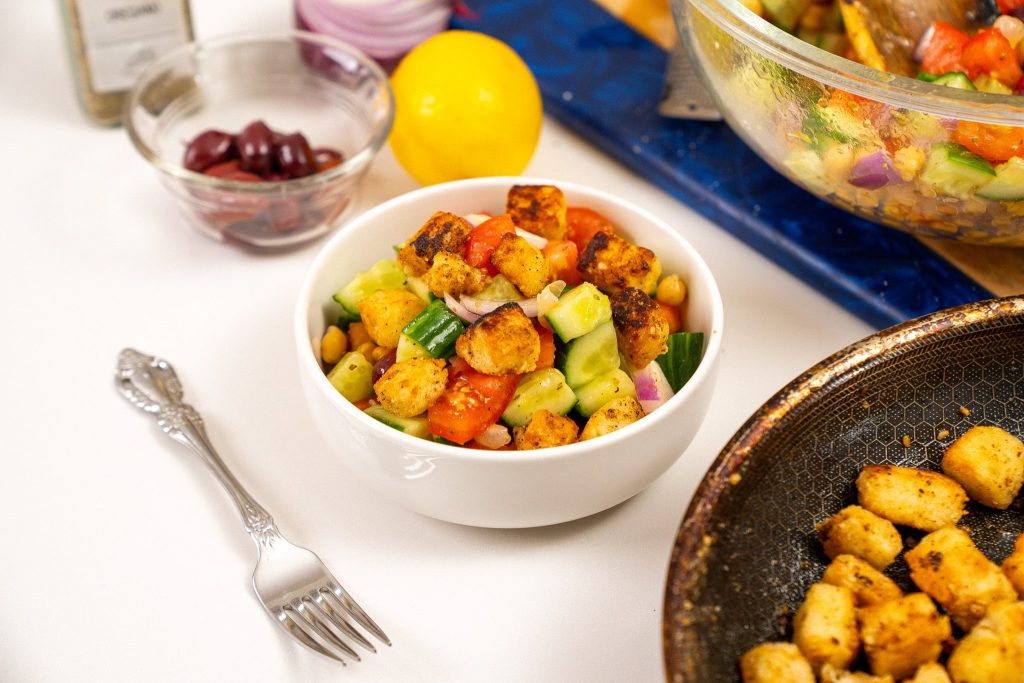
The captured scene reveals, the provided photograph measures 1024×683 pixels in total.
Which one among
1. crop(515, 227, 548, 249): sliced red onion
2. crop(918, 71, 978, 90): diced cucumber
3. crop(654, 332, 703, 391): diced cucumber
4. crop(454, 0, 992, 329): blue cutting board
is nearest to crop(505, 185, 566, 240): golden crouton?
crop(515, 227, 548, 249): sliced red onion

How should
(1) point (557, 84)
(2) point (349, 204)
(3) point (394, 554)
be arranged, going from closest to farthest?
(3) point (394, 554) < (2) point (349, 204) < (1) point (557, 84)

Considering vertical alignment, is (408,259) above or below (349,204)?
above

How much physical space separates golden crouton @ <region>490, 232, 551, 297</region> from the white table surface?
1.01 feet

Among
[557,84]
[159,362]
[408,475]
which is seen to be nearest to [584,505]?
[408,475]

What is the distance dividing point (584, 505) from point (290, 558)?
0.35 m

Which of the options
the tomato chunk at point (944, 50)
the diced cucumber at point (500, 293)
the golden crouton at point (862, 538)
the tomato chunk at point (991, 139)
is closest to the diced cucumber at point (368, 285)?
the diced cucumber at point (500, 293)

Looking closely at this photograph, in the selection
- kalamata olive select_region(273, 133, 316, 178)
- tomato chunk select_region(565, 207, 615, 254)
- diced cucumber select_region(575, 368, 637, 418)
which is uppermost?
tomato chunk select_region(565, 207, 615, 254)

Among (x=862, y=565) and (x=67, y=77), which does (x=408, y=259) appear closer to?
(x=862, y=565)

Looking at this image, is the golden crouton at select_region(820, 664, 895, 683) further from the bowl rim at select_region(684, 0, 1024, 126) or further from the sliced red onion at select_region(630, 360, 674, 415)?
the bowl rim at select_region(684, 0, 1024, 126)

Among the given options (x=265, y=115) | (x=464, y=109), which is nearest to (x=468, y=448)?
(x=464, y=109)

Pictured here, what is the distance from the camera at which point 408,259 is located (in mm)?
1351

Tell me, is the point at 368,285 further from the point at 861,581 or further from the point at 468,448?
the point at 861,581

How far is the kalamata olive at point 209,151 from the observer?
1.73 meters

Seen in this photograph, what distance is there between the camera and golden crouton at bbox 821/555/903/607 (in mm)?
1077
